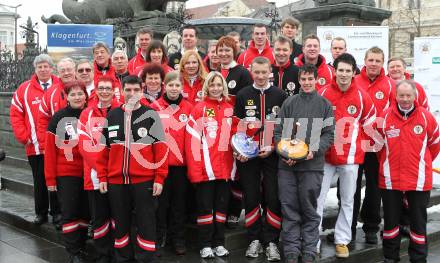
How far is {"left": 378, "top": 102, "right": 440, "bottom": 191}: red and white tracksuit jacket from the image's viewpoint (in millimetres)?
5348

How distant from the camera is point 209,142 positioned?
5.41m

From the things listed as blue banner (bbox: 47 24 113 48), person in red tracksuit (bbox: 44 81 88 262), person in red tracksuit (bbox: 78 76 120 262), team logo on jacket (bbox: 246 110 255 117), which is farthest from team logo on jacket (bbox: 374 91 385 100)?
blue banner (bbox: 47 24 113 48)

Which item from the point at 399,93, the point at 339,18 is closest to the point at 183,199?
the point at 399,93

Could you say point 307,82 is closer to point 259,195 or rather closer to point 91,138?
point 259,195

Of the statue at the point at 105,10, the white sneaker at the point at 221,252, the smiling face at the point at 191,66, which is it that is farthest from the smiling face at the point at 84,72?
the statue at the point at 105,10

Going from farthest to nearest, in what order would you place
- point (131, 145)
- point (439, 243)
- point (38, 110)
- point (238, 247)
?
point (439, 243)
point (38, 110)
point (238, 247)
point (131, 145)

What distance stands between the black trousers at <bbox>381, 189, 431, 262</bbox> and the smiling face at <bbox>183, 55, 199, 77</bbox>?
7.98 ft

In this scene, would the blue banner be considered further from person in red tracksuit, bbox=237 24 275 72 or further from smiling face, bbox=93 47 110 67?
person in red tracksuit, bbox=237 24 275 72

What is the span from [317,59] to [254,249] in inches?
93.6

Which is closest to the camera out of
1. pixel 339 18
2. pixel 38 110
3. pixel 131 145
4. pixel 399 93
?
pixel 131 145

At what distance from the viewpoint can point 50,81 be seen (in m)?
6.55

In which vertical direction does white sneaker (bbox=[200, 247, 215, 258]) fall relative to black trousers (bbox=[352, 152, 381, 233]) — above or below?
below

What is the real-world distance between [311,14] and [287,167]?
5035 millimetres

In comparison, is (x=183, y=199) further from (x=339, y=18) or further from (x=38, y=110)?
(x=339, y=18)
